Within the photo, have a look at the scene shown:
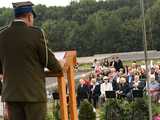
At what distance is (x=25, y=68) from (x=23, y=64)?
3 cm

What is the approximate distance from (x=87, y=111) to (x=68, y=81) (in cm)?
777

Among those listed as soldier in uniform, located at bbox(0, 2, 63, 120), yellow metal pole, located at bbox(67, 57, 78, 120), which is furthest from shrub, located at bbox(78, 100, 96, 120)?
soldier in uniform, located at bbox(0, 2, 63, 120)

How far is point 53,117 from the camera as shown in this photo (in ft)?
40.7

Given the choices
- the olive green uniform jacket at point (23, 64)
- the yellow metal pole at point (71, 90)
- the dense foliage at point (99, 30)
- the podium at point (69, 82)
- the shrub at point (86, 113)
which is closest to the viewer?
the olive green uniform jacket at point (23, 64)

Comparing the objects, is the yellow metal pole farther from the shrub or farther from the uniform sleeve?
the shrub

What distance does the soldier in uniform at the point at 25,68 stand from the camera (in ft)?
14.1

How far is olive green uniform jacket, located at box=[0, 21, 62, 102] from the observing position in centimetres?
429

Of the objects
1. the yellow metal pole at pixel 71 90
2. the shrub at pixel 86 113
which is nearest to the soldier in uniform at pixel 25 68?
the yellow metal pole at pixel 71 90

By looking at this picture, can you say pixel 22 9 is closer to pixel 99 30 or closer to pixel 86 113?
pixel 86 113

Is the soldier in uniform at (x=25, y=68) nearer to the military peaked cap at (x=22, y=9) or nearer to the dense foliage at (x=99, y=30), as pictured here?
the military peaked cap at (x=22, y=9)

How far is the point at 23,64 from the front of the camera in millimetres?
4309

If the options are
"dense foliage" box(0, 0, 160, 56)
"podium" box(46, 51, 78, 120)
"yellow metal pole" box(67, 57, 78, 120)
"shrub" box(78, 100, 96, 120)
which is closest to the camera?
"podium" box(46, 51, 78, 120)

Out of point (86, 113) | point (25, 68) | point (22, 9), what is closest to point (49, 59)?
point (25, 68)

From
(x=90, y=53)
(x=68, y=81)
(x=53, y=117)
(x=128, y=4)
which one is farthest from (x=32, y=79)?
(x=128, y=4)
